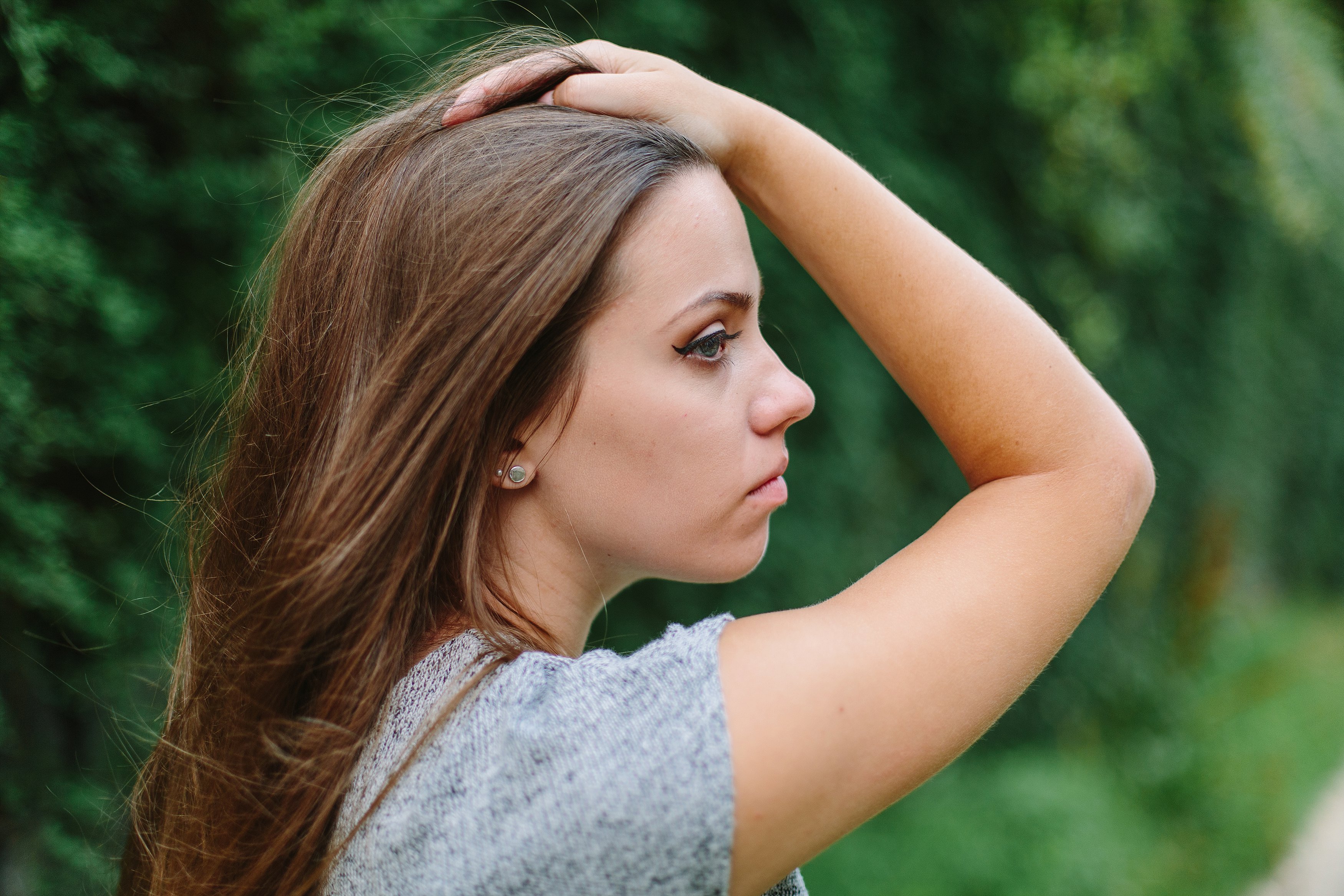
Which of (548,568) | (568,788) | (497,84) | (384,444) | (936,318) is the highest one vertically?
(497,84)

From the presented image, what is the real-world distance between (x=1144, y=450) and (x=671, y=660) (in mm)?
765

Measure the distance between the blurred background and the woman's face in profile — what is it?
3.54ft

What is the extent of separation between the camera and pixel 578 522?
1.33m

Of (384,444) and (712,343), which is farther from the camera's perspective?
(712,343)

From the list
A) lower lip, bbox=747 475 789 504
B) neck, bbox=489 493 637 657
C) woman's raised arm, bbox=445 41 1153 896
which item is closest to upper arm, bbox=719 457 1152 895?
woman's raised arm, bbox=445 41 1153 896

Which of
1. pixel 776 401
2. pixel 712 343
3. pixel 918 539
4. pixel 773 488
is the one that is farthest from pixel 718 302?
pixel 918 539

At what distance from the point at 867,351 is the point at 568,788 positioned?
3048mm

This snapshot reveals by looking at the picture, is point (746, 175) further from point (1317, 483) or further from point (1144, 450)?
point (1317, 483)

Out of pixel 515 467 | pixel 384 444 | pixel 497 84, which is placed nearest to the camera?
pixel 384 444

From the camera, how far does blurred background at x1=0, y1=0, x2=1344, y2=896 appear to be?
5.89ft

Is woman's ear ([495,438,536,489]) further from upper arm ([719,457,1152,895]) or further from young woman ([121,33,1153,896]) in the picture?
upper arm ([719,457,1152,895])

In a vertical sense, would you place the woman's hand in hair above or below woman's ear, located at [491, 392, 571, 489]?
above

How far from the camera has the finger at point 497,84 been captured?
1.38 m

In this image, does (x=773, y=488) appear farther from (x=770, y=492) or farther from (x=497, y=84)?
(x=497, y=84)
